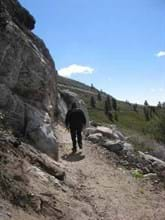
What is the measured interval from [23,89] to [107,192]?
594 centimetres

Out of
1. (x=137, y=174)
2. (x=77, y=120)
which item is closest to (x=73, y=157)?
(x=77, y=120)

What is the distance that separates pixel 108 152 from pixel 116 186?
→ 4.74m

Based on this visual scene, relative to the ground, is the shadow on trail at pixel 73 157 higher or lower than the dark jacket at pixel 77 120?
lower

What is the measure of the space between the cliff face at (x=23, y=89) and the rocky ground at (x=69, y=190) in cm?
152

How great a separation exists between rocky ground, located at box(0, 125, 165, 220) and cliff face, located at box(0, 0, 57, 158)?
1.52 m

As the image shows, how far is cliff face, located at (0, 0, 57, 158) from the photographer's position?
1347 centimetres

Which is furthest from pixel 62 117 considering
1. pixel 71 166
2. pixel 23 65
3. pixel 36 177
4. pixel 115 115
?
pixel 115 115

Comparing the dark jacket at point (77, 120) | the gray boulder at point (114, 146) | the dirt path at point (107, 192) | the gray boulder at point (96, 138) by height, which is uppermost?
the dark jacket at point (77, 120)

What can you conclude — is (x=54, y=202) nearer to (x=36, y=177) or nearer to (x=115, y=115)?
(x=36, y=177)

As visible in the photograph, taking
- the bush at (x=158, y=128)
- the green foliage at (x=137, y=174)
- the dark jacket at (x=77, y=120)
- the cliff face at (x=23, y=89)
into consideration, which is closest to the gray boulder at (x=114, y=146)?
the dark jacket at (x=77, y=120)

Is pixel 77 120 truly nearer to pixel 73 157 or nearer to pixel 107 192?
pixel 73 157

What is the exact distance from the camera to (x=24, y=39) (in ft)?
54.1

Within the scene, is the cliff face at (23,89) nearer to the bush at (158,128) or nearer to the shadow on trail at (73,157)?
the shadow on trail at (73,157)

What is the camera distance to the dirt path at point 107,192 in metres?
10.2
